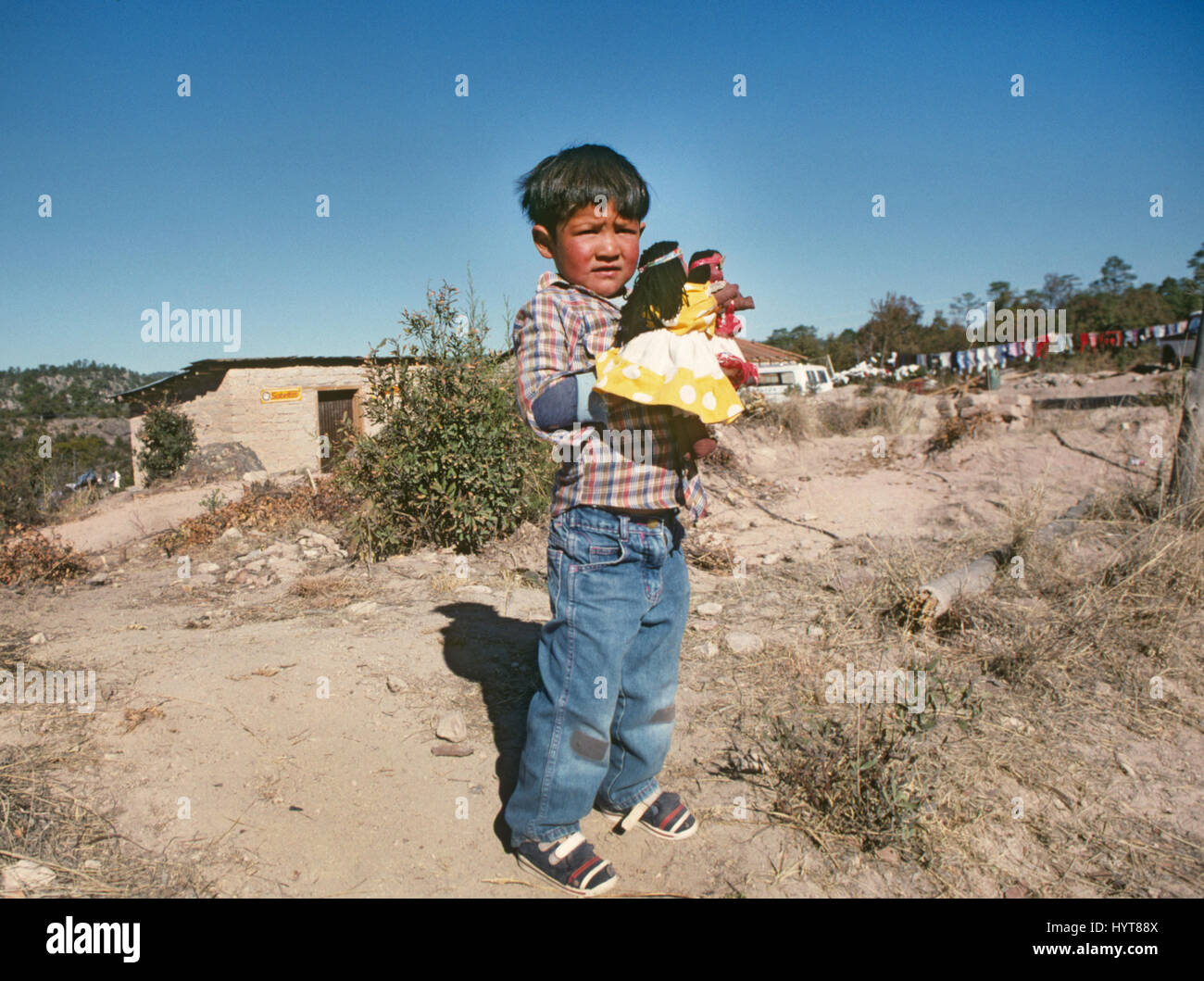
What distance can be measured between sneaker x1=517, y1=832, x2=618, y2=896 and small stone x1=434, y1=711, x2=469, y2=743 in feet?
2.27

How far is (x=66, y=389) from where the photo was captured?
166ft

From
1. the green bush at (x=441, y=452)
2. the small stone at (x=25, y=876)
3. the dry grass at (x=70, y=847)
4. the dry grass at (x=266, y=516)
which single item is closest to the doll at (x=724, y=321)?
the dry grass at (x=70, y=847)

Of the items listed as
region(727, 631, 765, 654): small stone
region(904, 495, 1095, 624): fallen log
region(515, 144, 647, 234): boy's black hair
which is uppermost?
region(515, 144, 647, 234): boy's black hair

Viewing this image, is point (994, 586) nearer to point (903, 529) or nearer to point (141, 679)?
point (903, 529)

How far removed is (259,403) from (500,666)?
14019mm

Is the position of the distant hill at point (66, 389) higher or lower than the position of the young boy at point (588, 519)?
higher

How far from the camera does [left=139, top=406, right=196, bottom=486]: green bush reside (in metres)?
14.9

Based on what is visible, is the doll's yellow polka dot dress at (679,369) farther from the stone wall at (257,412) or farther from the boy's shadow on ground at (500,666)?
the stone wall at (257,412)

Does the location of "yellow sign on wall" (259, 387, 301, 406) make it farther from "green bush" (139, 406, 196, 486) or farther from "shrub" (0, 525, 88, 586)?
"shrub" (0, 525, 88, 586)

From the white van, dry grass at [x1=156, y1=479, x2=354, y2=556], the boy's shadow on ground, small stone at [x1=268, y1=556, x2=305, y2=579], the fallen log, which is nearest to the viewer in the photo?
the boy's shadow on ground

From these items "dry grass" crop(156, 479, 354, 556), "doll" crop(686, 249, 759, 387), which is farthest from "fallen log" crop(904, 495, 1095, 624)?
"dry grass" crop(156, 479, 354, 556)

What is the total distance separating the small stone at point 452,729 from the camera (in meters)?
2.31

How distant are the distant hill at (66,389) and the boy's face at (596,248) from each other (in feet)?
116
